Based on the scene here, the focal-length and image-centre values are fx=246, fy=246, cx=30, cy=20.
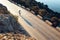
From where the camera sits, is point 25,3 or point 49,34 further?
point 25,3

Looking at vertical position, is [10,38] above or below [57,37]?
below

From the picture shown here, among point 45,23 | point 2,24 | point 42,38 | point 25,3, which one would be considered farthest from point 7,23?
point 25,3

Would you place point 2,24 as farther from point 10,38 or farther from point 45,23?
point 45,23

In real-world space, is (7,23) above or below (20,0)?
below

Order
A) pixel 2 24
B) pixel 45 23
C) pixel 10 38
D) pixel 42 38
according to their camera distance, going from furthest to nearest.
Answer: pixel 45 23
pixel 42 38
pixel 2 24
pixel 10 38

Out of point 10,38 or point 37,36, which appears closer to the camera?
point 10,38

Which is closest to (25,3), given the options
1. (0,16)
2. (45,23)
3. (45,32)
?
(45,23)

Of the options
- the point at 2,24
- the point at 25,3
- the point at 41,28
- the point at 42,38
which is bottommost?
the point at 2,24

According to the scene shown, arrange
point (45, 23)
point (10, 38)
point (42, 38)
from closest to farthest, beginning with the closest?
1. point (10, 38)
2. point (42, 38)
3. point (45, 23)

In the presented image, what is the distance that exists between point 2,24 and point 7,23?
2.02 ft

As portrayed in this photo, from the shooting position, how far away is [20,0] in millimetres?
57812

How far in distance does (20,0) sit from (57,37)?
3139cm

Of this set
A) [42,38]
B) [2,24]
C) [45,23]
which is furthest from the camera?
[45,23]

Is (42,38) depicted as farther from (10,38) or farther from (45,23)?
(10,38)
